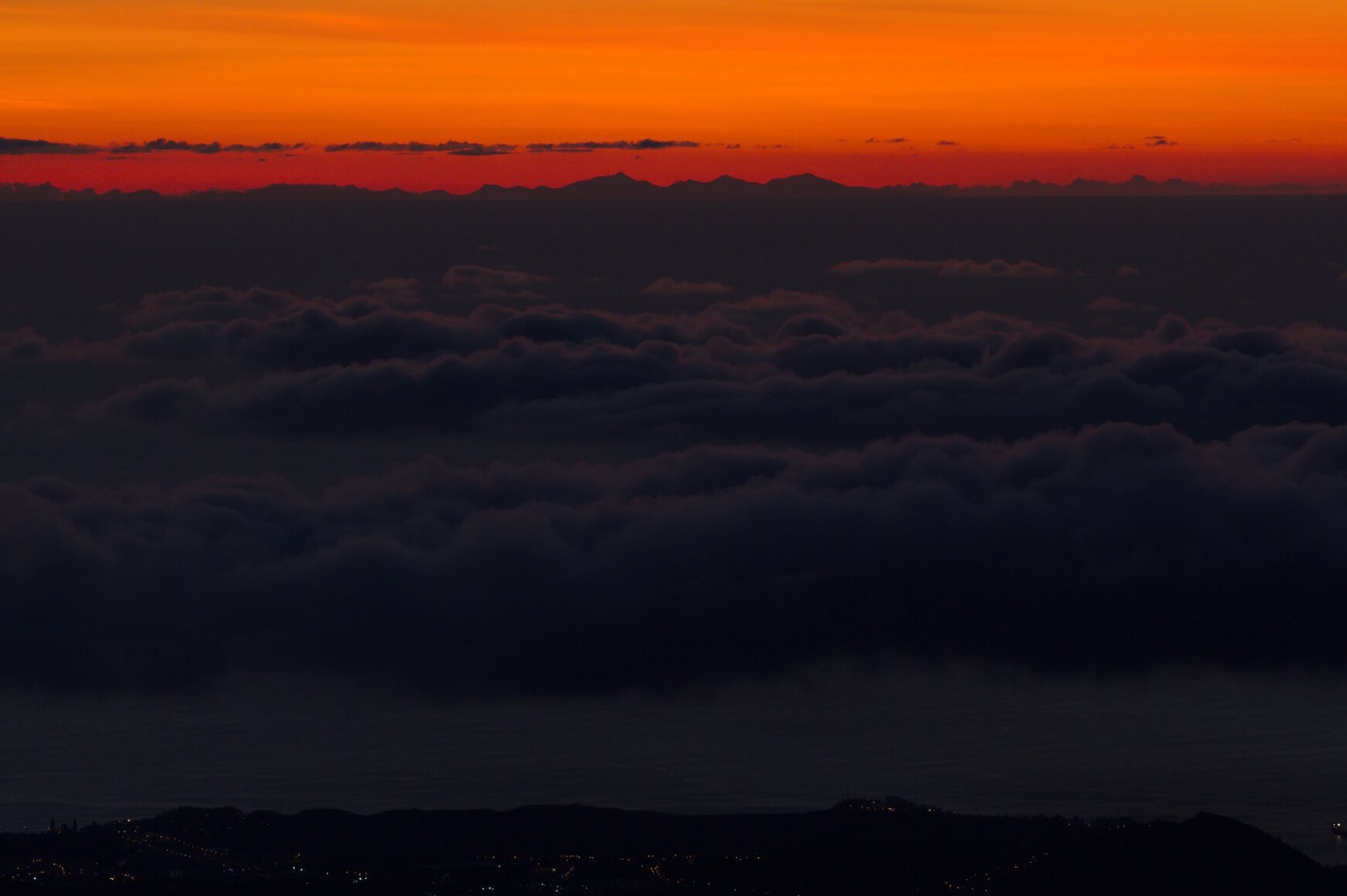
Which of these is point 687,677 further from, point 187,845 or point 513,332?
point 513,332

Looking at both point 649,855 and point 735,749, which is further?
point 735,749

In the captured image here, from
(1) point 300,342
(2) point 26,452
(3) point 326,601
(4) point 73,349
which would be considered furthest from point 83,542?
(4) point 73,349

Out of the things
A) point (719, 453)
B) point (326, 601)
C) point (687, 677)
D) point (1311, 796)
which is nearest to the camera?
point (1311, 796)

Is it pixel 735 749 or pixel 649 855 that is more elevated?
pixel 649 855

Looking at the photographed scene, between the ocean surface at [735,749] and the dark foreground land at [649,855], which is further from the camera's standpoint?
the ocean surface at [735,749]

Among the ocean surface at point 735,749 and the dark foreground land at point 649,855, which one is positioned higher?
the dark foreground land at point 649,855
